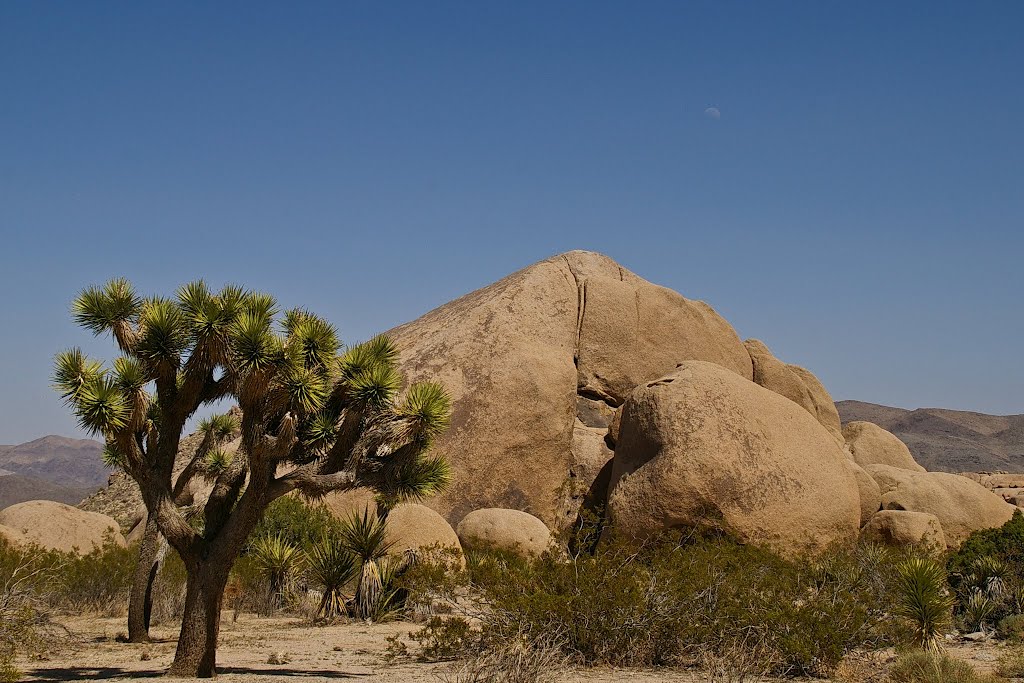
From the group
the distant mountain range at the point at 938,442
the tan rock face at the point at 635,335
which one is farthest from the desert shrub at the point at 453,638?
the distant mountain range at the point at 938,442

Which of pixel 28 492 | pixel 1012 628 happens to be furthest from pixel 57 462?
pixel 1012 628

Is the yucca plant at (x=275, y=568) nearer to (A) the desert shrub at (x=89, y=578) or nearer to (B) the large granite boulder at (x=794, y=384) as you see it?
(A) the desert shrub at (x=89, y=578)

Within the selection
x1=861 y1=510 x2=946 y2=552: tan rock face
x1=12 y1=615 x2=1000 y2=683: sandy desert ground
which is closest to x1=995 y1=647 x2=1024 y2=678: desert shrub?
x1=12 y1=615 x2=1000 y2=683: sandy desert ground

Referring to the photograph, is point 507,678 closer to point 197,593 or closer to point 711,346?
point 197,593

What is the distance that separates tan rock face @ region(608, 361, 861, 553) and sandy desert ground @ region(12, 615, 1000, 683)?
4045mm

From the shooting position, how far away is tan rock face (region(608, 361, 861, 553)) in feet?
55.5

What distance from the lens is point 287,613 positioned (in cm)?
1725

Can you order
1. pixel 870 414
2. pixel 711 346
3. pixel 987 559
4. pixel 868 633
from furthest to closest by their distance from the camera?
pixel 870 414, pixel 711 346, pixel 987 559, pixel 868 633

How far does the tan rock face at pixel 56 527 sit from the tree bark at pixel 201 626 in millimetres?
9580

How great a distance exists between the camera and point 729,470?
1716cm

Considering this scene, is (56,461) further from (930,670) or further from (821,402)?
(930,670)

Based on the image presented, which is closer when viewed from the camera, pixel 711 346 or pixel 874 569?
pixel 874 569

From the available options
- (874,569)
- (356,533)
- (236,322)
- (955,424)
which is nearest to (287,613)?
(356,533)

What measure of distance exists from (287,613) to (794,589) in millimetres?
9051
